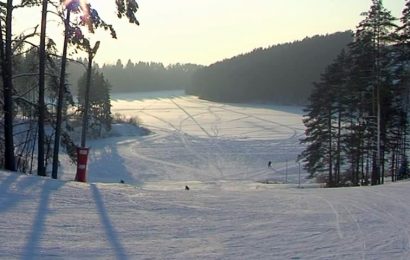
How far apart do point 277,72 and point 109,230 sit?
14318 centimetres

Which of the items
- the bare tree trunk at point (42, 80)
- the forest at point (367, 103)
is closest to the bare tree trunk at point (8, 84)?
the bare tree trunk at point (42, 80)

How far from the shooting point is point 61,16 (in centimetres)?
1778

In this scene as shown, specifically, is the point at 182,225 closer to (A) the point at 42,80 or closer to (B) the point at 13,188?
(B) the point at 13,188

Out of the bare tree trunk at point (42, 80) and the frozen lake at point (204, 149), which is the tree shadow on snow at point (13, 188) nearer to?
the bare tree trunk at point (42, 80)

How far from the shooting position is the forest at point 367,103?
32.4 m

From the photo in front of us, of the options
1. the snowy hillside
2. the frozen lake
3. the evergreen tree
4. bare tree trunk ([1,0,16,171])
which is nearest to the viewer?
the snowy hillside

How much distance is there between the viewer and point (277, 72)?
148 metres

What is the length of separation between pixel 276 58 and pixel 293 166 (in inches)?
3880

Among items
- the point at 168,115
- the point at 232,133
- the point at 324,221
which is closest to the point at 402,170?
the point at 324,221

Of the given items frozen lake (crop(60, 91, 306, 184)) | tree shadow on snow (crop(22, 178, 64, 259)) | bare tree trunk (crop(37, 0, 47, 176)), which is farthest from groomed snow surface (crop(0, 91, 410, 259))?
frozen lake (crop(60, 91, 306, 184))

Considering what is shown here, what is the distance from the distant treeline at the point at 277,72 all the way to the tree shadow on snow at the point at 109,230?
418ft

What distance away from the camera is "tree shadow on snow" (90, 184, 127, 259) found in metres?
6.47

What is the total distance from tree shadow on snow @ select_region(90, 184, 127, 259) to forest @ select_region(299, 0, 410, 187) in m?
Result: 25.3

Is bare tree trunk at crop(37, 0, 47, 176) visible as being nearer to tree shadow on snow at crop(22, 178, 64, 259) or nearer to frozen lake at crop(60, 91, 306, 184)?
tree shadow on snow at crop(22, 178, 64, 259)
